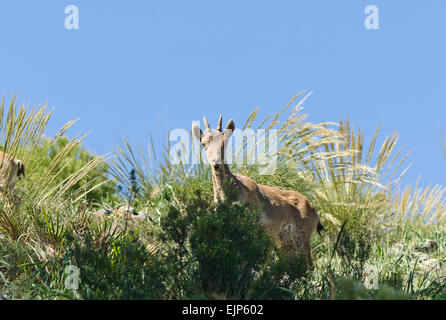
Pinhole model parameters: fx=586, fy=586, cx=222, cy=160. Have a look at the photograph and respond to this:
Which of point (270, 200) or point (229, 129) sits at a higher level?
point (229, 129)

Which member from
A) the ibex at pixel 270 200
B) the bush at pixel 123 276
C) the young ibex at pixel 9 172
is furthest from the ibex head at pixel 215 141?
the young ibex at pixel 9 172

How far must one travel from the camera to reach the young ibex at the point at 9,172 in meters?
9.50

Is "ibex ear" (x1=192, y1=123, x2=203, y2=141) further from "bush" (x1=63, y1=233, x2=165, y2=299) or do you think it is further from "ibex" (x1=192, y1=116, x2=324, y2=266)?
"bush" (x1=63, y1=233, x2=165, y2=299)

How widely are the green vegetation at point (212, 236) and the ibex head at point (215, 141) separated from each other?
20.5 inches

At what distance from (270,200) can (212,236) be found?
124 inches

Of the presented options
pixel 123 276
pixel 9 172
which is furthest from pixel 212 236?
pixel 9 172

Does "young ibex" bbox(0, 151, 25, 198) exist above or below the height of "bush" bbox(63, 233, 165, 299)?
above

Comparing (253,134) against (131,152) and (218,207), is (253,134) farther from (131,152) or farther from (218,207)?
(218,207)

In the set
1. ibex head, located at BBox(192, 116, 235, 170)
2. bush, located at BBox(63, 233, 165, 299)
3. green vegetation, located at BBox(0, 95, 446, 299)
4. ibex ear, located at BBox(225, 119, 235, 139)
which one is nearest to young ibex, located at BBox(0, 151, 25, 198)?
green vegetation, located at BBox(0, 95, 446, 299)

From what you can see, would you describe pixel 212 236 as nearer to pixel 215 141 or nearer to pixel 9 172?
pixel 215 141

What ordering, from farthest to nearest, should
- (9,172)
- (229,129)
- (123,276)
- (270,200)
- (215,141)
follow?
(9,172) < (270,200) < (229,129) < (215,141) < (123,276)

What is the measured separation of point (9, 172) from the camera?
9.51 metres

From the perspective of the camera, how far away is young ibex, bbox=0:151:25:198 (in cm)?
950

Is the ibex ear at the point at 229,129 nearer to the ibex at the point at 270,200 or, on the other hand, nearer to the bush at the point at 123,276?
the ibex at the point at 270,200
